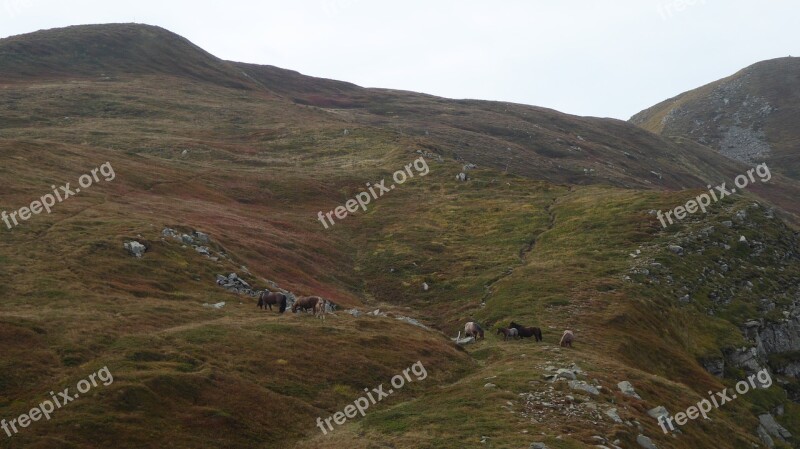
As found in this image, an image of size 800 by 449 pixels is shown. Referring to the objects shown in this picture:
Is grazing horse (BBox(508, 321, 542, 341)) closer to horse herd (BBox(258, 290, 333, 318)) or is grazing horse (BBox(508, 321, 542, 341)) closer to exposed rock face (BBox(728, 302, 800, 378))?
horse herd (BBox(258, 290, 333, 318))

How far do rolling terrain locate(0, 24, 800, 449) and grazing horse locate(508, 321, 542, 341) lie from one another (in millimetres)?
968

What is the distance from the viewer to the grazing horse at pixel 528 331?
44906 millimetres

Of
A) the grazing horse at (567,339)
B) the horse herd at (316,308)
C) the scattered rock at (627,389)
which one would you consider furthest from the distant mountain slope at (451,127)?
the scattered rock at (627,389)

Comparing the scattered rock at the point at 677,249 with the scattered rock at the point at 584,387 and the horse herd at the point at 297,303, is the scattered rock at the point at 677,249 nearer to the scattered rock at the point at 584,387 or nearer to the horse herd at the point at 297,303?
the scattered rock at the point at 584,387

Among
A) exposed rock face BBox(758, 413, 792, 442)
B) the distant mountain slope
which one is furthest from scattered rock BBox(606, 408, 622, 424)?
the distant mountain slope

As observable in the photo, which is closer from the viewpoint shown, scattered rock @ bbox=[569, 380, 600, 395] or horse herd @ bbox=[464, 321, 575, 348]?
scattered rock @ bbox=[569, 380, 600, 395]

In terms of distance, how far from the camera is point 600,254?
67.4m

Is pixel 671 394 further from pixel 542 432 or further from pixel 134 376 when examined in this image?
pixel 134 376

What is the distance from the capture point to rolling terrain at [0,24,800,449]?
2883cm

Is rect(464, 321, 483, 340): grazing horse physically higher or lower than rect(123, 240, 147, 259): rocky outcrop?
lower

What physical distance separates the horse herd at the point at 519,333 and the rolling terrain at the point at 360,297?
95 cm

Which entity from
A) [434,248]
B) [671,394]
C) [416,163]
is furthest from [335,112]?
[671,394]

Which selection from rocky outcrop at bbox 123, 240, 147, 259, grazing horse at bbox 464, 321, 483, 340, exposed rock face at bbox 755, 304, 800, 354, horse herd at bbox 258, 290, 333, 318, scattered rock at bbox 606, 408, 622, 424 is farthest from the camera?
exposed rock face at bbox 755, 304, 800, 354

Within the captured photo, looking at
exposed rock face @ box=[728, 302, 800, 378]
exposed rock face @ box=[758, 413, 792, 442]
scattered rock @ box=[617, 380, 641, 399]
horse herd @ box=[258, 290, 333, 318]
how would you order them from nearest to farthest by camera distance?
scattered rock @ box=[617, 380, 641, 399]
horse herd @ box=[258, 290, 333, 318]
exposed rock face @ box=[758, 413, 792, 442]
exposed rock face @ box=[728, 302, 800, 378]
